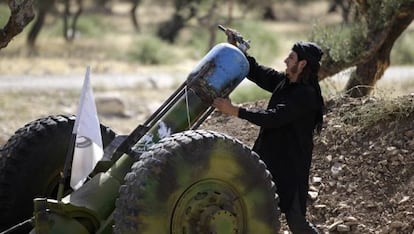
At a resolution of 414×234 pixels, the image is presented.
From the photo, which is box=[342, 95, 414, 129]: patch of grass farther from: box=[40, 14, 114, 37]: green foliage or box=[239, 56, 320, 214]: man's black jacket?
box=[40, 14, 114, 37]: green foliage

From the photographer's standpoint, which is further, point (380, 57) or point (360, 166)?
point (380, 57)

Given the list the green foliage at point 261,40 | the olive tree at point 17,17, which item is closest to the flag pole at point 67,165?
the olive tree at point 17,17

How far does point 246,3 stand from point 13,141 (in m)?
30.1

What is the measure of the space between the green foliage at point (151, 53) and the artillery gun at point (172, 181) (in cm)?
2124

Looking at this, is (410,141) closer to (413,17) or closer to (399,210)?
(399,210)

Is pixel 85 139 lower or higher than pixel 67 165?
higher

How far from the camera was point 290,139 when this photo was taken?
590 cm

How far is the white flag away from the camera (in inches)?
217

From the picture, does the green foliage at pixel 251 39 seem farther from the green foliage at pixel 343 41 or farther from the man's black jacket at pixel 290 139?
the man's black jacket at pixel 290 139

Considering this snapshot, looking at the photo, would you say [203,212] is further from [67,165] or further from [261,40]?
[261,40]

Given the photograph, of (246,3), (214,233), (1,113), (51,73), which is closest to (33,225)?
(214,233)

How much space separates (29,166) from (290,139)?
166 centimetres

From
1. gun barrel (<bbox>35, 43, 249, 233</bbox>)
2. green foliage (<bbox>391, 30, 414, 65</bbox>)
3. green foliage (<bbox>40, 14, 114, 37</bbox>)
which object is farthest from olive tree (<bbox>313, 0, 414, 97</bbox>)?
green foliage (<bbox>40, 14, 114, 37</bbox>)

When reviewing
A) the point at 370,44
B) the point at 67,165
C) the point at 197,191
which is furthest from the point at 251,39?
the point at 197,191
